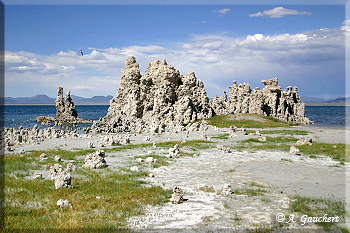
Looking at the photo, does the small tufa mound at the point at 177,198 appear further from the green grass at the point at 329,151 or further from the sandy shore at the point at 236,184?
the green grass at the point at 329,151

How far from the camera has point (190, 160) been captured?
2597 centimetres

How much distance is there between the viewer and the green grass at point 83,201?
11.4 metres

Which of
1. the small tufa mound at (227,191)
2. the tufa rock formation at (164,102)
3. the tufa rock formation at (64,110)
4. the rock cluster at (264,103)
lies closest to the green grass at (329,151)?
the small tufa mound at (227,191)

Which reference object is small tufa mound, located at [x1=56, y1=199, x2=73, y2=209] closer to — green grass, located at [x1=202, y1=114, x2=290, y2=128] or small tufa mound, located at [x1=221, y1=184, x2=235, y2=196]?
small tufa mound, located at [x1=221, y1=184, x2=235, y2=196]

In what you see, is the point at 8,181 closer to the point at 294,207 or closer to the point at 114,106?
the point at 294,207

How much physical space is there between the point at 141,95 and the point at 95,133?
17.7 m

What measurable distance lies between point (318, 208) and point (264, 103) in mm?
69987

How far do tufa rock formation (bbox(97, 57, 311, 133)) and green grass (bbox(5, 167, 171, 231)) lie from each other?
4176 centimetres

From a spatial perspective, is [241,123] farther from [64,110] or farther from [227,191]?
[64,110]

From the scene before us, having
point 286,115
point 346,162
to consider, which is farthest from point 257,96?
point 346,162

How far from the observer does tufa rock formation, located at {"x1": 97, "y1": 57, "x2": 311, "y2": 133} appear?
2680 inches

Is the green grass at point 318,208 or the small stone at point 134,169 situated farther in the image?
the small stone at point 134,169

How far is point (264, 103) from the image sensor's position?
262ft

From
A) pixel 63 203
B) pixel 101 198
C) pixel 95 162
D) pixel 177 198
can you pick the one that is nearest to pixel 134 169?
pixel 95 162
